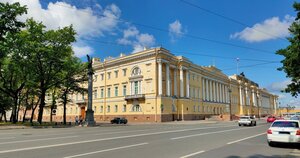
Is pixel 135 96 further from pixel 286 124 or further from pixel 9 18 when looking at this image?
pixel 286 124

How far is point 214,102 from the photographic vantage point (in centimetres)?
7988

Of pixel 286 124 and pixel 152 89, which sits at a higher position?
pixel 152 89

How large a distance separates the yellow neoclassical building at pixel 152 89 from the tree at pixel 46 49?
67.6ft

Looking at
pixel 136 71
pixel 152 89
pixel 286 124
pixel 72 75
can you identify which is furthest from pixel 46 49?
pixel 286 124

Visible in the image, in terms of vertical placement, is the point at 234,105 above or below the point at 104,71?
below

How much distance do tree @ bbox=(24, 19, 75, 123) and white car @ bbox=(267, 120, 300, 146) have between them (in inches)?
1123

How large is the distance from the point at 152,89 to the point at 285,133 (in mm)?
41873

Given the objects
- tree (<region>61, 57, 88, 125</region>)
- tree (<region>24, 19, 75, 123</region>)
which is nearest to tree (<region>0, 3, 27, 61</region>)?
tree (<region>24, 19, 75, 123</region>)

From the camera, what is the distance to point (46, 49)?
1351 inches

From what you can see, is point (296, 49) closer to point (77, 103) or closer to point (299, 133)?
point (299, 133)

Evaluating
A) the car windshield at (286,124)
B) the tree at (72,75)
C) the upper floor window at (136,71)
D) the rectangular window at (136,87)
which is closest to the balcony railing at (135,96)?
the rectangular window at (136,87)

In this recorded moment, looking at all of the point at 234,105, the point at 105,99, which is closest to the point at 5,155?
the point at 105,99

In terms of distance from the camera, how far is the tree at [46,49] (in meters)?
34.4

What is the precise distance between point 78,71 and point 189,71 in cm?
3072
